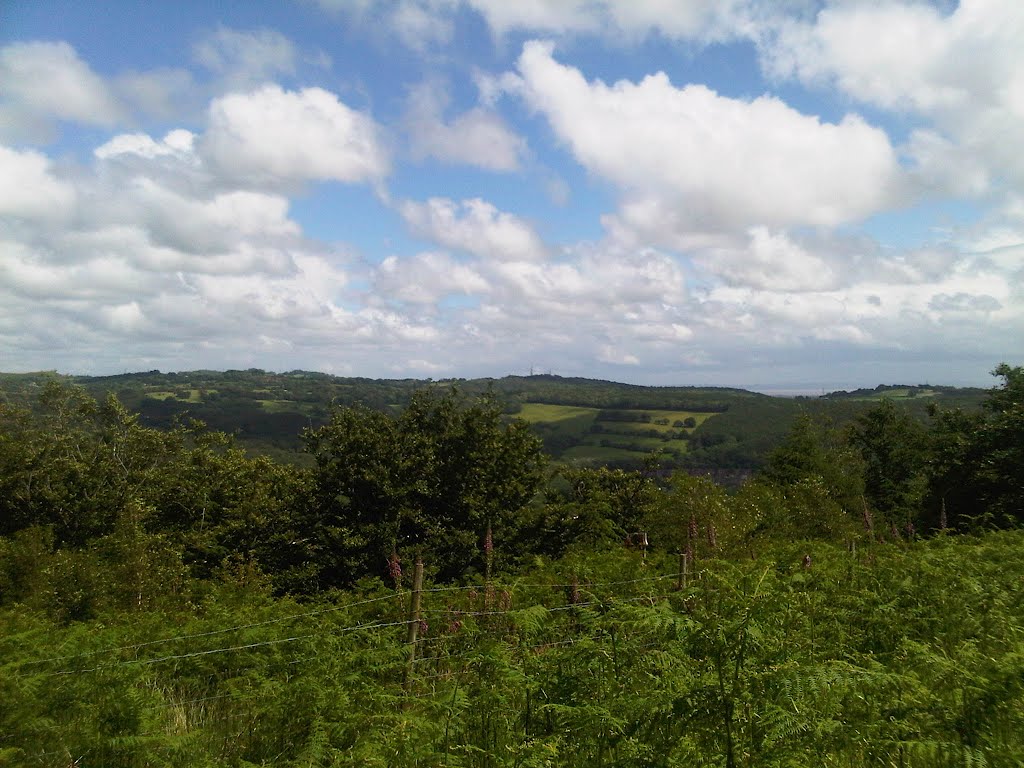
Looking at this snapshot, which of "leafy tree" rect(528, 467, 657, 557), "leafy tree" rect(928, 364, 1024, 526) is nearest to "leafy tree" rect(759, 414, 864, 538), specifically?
"leafy tree" rect(928, 364, 1024, 526)

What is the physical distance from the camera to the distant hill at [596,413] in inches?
3954

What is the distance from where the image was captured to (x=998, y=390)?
31344 mm

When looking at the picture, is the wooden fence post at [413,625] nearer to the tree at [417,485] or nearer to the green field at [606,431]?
the tree at [417,485]

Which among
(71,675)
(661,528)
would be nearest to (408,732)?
(71,675)

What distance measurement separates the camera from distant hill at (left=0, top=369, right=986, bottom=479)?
100438 millimetres

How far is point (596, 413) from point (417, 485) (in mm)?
127673

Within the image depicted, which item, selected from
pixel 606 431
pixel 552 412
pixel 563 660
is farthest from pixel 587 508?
pixel 552 412

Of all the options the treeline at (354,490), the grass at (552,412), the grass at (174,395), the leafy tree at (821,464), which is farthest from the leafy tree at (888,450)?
the grass at (174,395)

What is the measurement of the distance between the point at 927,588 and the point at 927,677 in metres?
2.54

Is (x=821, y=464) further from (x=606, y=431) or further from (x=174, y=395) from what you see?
(x=174, y=395)

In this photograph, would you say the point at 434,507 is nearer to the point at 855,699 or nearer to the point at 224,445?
the point at 224,445

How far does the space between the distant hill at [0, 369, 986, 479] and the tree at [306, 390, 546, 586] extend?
50.7 meters

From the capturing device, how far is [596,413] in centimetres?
15350

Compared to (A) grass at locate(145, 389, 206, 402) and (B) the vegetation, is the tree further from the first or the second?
(A) grass at locate(145, 389, 206, 402)
